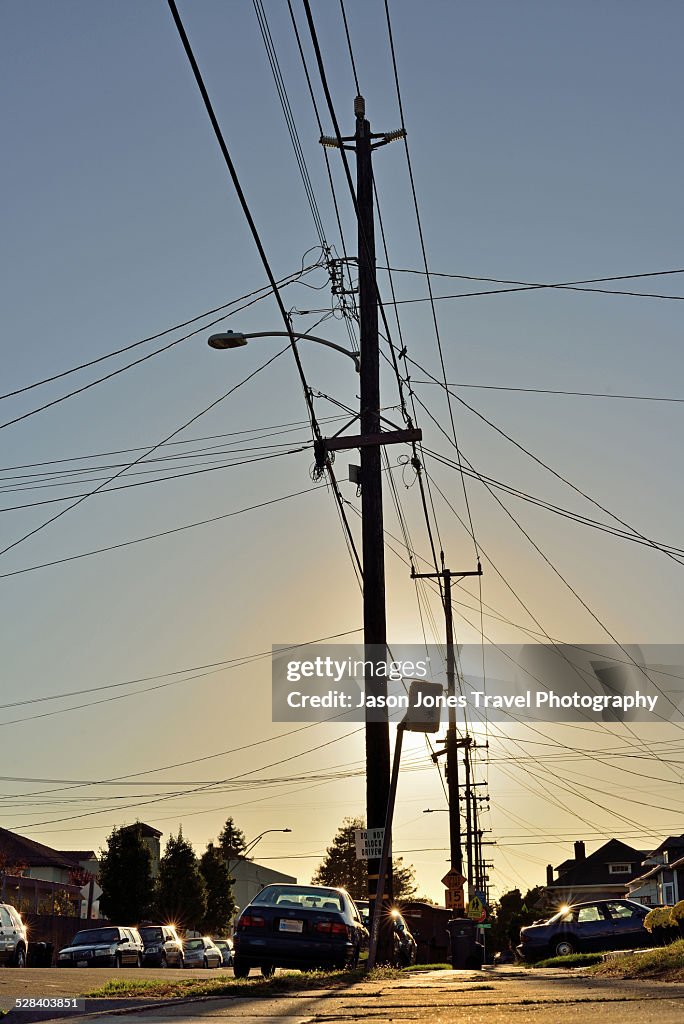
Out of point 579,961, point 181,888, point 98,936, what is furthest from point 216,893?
point 579,961

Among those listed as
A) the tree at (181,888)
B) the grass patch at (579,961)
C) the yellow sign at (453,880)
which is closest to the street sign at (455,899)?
the yellow sign at (453,880)

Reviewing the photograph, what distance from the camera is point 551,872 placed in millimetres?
123188

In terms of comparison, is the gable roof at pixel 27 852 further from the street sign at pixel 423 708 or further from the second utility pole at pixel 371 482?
the street sign at pixel 423 708

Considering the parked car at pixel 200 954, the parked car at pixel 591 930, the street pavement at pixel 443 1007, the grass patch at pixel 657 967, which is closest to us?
the street pavement at pixel 443 1007

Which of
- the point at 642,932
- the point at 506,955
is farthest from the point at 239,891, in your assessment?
the point at 642,932

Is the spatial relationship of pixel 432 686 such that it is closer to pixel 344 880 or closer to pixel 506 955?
pixel 506 955

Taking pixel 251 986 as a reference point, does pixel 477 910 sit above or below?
above

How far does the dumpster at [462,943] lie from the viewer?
27.5 meters

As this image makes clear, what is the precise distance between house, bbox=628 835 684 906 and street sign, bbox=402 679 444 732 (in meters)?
37.8

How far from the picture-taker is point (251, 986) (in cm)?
1205

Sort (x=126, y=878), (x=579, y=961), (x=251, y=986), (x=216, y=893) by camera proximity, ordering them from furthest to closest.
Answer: (x=216, y=893)
(x=126, y=878)
(x=579, y=961)
(x=251, y=986)

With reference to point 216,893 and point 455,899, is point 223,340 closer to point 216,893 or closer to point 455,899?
point 455,899

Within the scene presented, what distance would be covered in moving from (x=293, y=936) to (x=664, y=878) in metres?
50.6

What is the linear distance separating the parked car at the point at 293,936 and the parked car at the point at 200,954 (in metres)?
27.9
